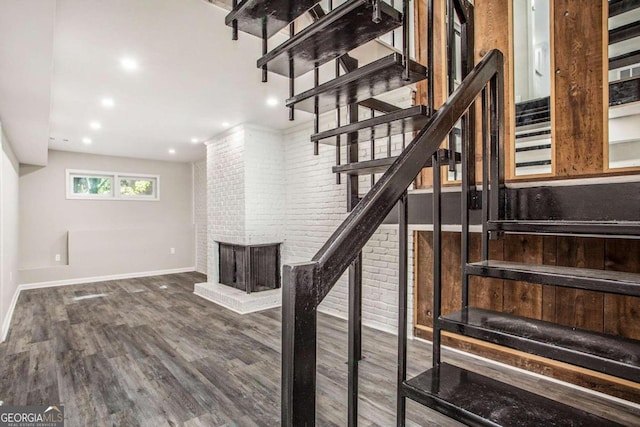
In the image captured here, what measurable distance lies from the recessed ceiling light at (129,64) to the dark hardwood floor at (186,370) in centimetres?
254

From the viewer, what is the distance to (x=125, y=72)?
9.77ft

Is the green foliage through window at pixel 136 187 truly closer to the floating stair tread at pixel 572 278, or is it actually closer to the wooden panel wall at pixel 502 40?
the wooden panel wall at pixel 502 40

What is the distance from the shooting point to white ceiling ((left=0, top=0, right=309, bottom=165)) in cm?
205

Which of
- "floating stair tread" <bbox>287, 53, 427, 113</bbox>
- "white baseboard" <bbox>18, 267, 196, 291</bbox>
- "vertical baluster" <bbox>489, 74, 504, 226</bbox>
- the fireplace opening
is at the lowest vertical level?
"white baseboard" <bbox>18, 267, 196, 291</bbox>

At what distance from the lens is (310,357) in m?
0.74

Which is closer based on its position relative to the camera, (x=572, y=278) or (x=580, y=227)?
(x=572, y=278)

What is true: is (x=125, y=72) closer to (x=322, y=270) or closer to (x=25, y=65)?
(x=25, y=65)

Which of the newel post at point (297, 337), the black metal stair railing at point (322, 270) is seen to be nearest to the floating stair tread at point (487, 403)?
the black metal stair railing at point (322, 270)

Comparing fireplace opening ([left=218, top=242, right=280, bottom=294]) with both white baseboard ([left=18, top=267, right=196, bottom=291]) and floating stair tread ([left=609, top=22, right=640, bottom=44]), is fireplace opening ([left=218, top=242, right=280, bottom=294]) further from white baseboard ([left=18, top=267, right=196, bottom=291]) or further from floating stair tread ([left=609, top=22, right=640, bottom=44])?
floating stair tread ([left=609, top=22, right=640, bottom=44])

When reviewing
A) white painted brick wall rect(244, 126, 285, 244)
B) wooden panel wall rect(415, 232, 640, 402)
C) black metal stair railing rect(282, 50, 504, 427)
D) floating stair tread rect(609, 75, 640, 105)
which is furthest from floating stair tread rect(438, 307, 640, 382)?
white painted brick wall rect(244, 126, 285, 244)

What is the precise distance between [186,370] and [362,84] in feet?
8.29

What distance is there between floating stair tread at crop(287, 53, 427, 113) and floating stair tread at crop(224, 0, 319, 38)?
33 cm

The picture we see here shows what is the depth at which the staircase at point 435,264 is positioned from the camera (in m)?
0.74

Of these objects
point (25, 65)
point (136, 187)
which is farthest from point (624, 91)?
point (136, 187)
